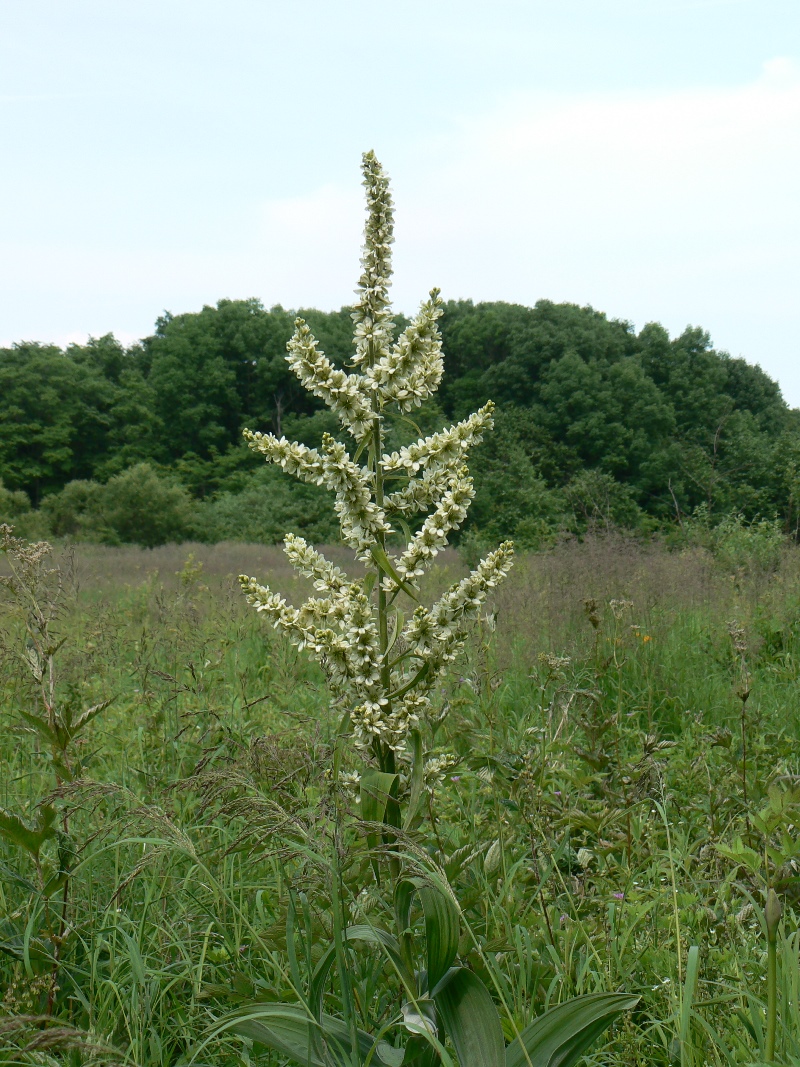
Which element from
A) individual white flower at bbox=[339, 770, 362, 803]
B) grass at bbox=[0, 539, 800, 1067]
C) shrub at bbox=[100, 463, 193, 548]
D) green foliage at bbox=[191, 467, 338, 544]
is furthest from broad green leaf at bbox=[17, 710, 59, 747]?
shrub at bbox=[100, 463, 193, 548]

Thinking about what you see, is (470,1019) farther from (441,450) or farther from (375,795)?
(441,450)

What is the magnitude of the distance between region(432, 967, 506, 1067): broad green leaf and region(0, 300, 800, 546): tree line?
19456mm

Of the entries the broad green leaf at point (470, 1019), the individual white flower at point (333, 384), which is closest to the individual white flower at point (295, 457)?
the individual white flower at point (333, 384)

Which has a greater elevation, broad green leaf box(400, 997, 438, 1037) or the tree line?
the tree line

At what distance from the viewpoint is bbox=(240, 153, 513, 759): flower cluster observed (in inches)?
79.0

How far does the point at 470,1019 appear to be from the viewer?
156 cm

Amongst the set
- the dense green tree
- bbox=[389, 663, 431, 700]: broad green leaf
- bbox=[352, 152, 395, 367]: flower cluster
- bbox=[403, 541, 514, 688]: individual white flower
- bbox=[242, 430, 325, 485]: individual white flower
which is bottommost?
bbox=[389, 663, 431, 700]: broad green leaf

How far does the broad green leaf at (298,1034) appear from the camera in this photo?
1514 millimetres

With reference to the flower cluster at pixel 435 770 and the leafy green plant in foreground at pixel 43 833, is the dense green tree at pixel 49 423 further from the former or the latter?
the flower cluster at pixel 435 770

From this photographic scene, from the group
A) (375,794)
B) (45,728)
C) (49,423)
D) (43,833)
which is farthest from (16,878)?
(49,423)

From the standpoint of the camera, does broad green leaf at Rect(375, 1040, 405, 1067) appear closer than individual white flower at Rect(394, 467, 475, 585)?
Yes

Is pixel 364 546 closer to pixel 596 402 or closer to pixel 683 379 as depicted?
pixel 596 402

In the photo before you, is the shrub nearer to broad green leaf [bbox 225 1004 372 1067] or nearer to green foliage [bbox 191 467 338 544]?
green foliage [bbox 191 467 338 544]

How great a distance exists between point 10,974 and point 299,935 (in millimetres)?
862
